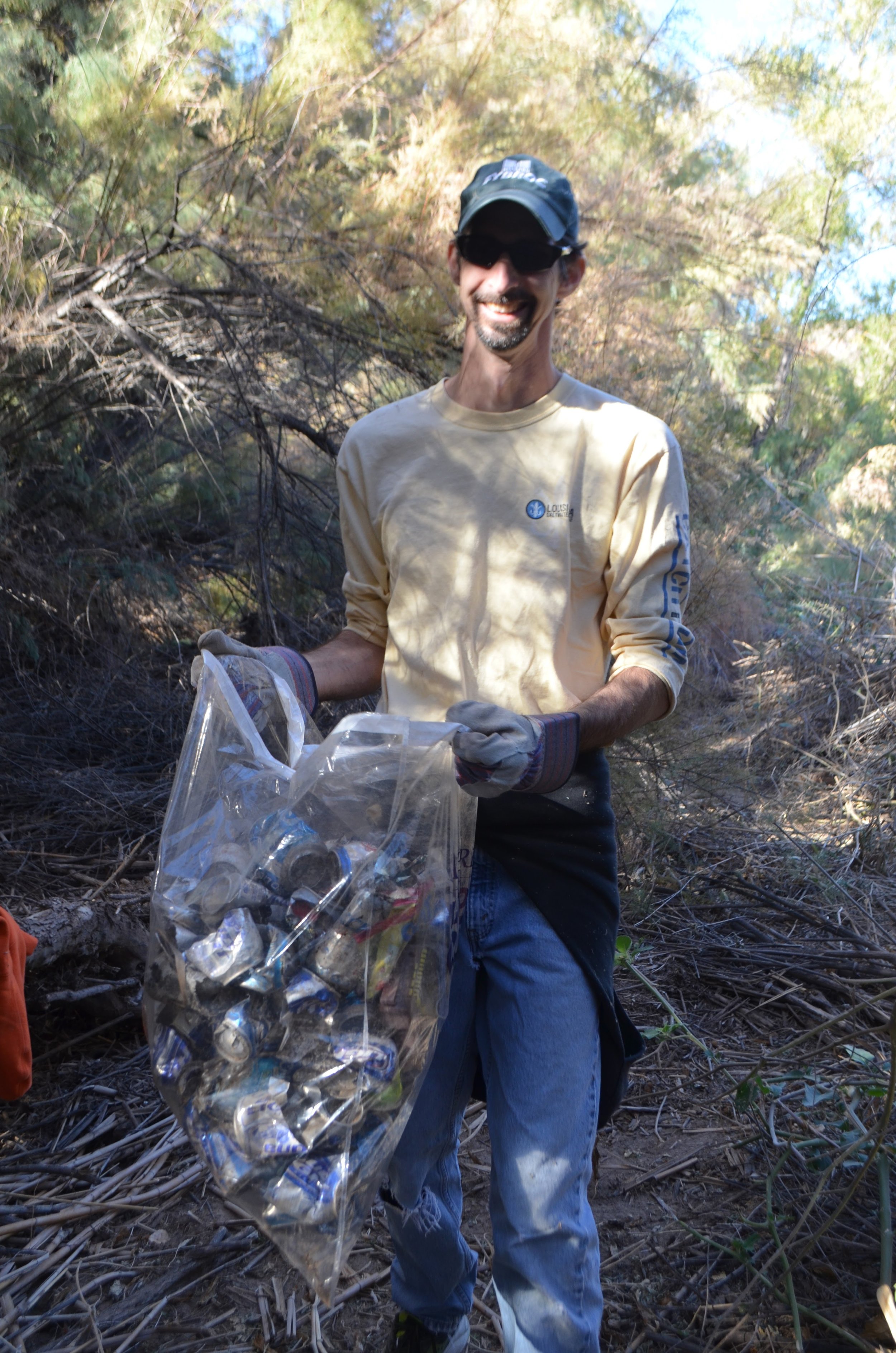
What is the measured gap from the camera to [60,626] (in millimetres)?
4480

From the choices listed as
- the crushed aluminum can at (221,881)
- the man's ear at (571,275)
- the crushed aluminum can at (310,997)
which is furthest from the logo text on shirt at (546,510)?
the crushed aluminum can at (310,997)

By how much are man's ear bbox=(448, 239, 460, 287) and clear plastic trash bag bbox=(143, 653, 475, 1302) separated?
0.85 metres

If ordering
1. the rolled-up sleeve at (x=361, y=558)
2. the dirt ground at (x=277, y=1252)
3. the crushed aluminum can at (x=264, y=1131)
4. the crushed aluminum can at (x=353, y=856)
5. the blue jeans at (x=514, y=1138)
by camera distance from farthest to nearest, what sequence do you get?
the dirt ground at (x=277, y=1252) < the rolled-up sleeve at (x=361, y=558) < the blue jeans at (x=514, y=1138) < the crushed aluminum can at (x=353, y=856) < the crushed aluminum can at (x=264, y=1131)

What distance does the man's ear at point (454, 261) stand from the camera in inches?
70.8

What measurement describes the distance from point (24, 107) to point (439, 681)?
361cm

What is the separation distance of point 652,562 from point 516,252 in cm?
59

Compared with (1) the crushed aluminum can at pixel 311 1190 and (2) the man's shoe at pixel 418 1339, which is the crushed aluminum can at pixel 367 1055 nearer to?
(1) the crushed aluminum can at pixel 311 1190

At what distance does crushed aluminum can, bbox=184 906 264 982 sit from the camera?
1228 millimetres

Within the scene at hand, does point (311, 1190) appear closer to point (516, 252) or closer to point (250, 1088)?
point (250, 1088)

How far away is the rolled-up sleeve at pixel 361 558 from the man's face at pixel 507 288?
13.6 inches

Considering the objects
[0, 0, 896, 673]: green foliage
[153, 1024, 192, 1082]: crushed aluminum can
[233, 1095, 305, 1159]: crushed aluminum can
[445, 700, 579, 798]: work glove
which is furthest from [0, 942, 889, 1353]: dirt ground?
[0, 0, 896, 673]: green foliage

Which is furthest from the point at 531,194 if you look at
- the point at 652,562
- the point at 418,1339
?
the point at 418,1339

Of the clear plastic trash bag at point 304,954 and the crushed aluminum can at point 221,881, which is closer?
the clear plastic trash bag at point 304,954

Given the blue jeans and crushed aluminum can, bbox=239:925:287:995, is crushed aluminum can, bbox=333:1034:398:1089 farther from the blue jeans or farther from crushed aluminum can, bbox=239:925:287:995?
the blue jeans
